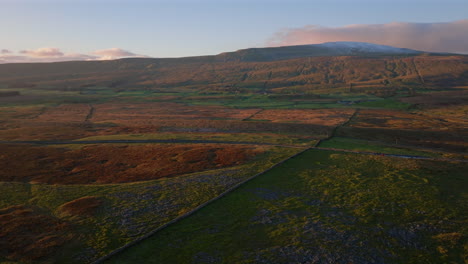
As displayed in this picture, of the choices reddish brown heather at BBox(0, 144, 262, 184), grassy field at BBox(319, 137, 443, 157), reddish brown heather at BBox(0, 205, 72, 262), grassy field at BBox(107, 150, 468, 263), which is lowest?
grassy field at BBox(319, 137, 443, 157)

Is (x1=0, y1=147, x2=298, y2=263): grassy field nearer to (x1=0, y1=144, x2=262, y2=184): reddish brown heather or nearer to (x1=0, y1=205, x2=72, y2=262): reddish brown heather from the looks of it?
(x1=0, y1=205, x2=72, y2=262): reddish brown heather

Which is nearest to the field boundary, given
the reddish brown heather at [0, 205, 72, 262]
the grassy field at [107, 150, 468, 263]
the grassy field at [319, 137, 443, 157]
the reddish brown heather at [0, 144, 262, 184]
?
the grassy field at [107, 150, 468, 263]

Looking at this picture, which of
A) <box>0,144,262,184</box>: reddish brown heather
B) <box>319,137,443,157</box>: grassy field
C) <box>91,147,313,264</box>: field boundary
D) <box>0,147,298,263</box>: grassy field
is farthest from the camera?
<box>319,137,443,157</box>: grassy field

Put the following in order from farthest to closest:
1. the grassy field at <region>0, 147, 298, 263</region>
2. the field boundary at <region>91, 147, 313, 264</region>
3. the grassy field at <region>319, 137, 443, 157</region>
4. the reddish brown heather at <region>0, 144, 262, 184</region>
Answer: the grassy field at <region>319, 137, 443, 157</region>
the reddish brown heather at <region>0, 144, 262, 184</region>
the grassy field at <region>0, 147, 298, 263</region>
the field boundary at <region>91, 147, 313, 264</region>

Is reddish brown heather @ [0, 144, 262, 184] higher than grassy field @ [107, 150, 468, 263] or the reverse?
higher

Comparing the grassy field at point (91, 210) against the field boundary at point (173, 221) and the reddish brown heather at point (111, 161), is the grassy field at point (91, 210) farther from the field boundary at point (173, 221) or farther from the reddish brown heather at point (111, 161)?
the reddish brown heather at point (111, 161)

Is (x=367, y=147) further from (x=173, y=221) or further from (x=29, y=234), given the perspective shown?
(x=29, y=234)
